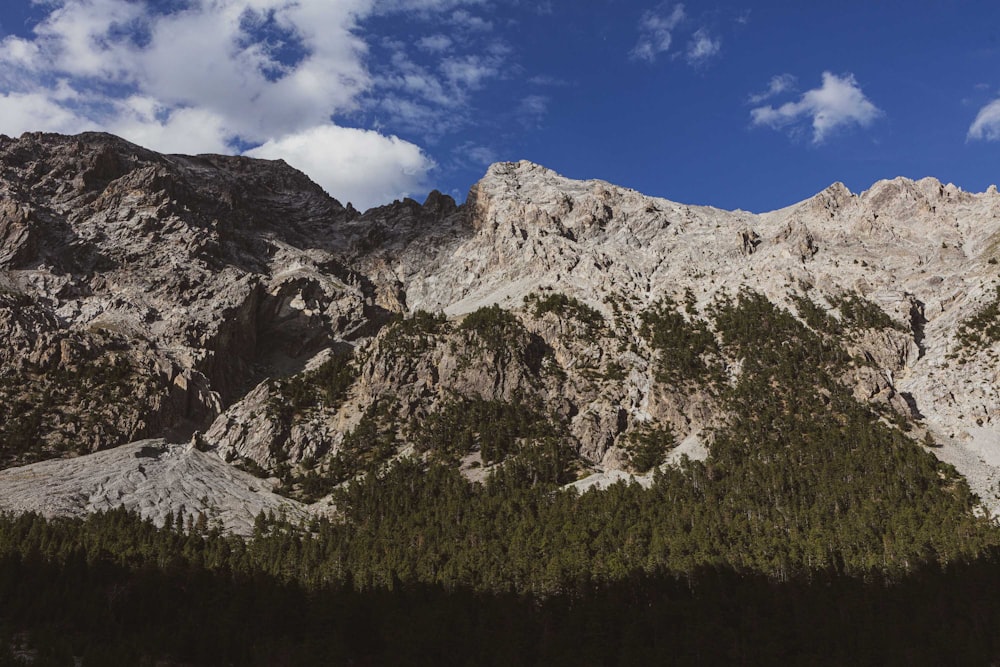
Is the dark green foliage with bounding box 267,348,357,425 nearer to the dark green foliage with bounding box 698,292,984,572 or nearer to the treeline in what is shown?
the treeline

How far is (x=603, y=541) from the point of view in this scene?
99.2 m

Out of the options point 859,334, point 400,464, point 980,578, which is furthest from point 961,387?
point 400,464

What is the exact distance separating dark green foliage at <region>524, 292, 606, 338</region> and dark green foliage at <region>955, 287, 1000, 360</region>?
80.1 m

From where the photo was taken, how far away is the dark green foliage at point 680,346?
151125 millimetres

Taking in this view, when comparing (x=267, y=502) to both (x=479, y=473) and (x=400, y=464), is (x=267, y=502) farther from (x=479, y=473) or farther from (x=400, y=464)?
(x=479, y=473)

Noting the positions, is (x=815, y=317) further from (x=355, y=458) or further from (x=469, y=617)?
(x=469, y=617)

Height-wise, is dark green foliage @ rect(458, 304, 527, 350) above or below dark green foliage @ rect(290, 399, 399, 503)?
above

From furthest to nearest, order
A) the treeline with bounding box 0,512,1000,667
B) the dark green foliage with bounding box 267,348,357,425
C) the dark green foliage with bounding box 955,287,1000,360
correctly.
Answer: the dark green foliage with bounding box 267,348,357,425, the dark green foliage with bounding box 955,287,1000,360, the treeline with bounding box 0,512,1000,667

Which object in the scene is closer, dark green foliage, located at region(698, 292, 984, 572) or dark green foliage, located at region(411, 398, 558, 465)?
dark green foliage, located at region(698, 292, 984, 572)

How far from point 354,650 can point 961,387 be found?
5067 inches

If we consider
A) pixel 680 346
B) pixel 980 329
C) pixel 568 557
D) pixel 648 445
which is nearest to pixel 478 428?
pixel 648 445

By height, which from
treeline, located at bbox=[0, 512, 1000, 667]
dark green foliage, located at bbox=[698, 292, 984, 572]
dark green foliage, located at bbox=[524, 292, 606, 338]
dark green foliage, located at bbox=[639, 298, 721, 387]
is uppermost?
dark green foliage, located at bbox=[524, 292, 606, 338]

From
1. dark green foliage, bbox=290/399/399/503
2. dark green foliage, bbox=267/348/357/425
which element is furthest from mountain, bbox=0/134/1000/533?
dark green foliage, bbox=267/348/357/425

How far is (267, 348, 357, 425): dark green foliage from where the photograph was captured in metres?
152
